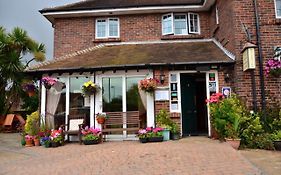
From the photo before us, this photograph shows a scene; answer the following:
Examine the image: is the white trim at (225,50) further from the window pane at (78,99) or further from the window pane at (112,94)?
the window pane at (78,99)

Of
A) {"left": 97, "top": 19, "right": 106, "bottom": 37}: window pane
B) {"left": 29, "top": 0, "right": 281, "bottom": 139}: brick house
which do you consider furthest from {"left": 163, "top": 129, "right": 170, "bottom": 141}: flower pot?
{"left": 97, "top": 19, "right": 106, "bottom": 37}: window pane

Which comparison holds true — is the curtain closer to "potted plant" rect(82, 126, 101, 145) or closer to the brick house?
the brick house

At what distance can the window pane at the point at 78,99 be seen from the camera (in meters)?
10.3

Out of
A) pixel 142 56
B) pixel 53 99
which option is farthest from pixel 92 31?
pixel 53 99

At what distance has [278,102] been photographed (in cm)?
919

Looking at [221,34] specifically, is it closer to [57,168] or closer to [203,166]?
[203,166]

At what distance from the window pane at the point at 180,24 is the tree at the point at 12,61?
8597 millimetres

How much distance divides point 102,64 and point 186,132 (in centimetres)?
435

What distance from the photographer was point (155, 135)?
8914 mm

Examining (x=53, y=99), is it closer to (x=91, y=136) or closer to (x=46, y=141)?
(x=46, y=141)

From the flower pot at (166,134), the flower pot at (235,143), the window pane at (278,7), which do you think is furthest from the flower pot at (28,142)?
the window pane at (278,7)

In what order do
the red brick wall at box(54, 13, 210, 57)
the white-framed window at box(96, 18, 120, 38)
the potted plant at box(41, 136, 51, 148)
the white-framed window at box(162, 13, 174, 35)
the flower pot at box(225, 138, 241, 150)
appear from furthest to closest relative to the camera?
the white-framed window at box(96, 18, 120, 38) < the red brick wall at box(54, 13, 210, 57) < the white-framed window at box(162, 13, 174, 35) < the potted plant at box(41, 136, 51, 148) < the flower pot at box(225, 138, 241, 150)

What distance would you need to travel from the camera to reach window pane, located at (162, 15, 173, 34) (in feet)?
41.8

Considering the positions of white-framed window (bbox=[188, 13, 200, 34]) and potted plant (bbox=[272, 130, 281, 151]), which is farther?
white-framed window (bbox=[188, 13, 200, 34])
